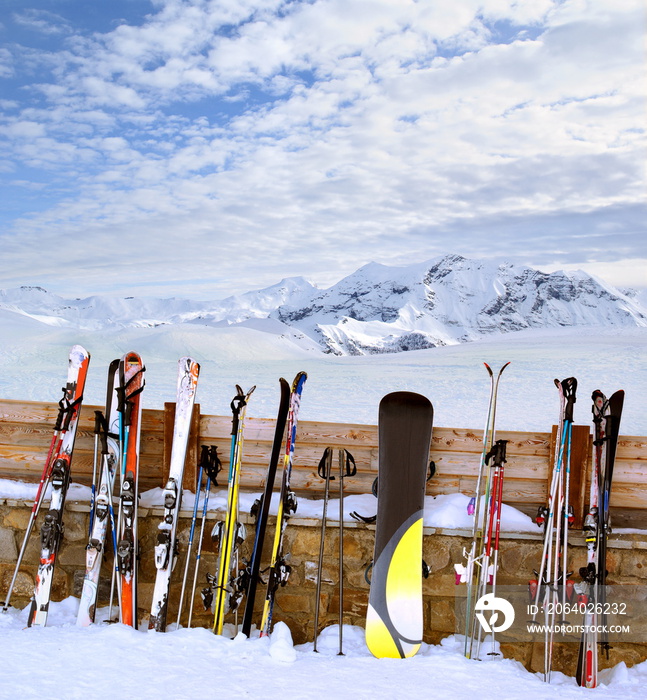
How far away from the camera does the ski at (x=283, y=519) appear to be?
2998 millimetres

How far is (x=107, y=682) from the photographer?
2.47 metres

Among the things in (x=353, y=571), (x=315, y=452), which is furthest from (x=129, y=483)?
(x=353, y=571)

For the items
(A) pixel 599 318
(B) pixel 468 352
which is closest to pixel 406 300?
(A) pixel 599 318

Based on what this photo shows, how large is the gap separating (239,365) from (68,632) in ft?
30.4

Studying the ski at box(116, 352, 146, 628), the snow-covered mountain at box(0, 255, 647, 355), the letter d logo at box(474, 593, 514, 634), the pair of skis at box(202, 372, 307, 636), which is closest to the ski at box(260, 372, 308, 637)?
the pair of skis at box(202, 372, 307, 636)

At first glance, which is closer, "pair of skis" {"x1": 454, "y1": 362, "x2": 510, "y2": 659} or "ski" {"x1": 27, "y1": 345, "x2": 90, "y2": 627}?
"pair of skis" {"x1": 454, "y1": 362, "x2": 510, "y2": 659}

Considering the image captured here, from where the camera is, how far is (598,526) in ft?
9.72

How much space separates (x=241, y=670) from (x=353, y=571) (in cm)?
74

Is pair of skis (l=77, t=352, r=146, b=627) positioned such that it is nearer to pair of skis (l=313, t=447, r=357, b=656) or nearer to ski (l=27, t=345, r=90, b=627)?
ski (l=27, t=345, r=90, b=627)

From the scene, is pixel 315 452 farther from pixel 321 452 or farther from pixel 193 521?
pixel 193 521

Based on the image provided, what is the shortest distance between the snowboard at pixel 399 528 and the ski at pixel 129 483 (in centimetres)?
117

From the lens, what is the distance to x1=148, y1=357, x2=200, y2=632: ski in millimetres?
3043

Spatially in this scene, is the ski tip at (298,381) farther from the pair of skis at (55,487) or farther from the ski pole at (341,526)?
the pair of skis at (55,487)

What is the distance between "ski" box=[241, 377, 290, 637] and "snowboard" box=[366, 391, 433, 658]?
49 centimetres
